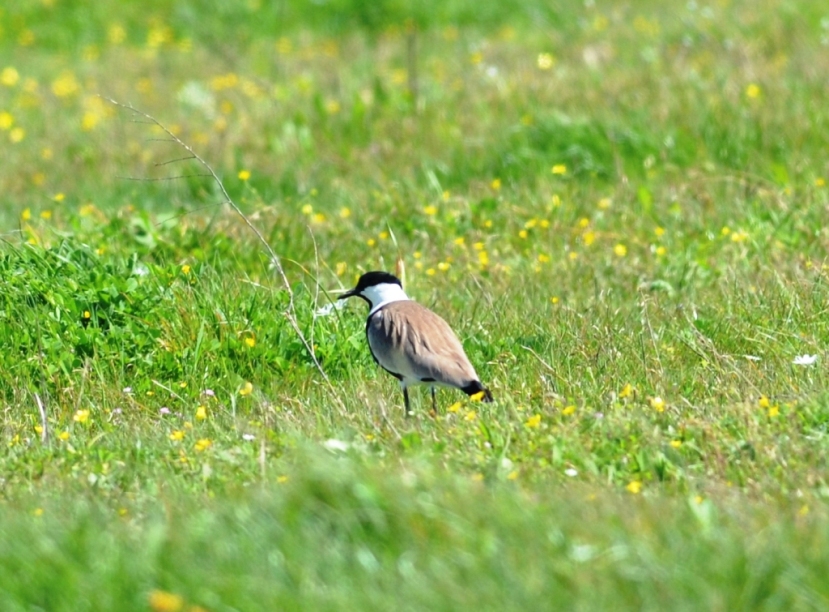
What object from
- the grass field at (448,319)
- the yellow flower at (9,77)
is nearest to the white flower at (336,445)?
the grass field at (448,319)

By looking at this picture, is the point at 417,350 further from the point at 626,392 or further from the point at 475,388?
the point at 626,392

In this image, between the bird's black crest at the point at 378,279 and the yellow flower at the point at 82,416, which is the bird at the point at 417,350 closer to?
the bird's black crest at the point at 378,279

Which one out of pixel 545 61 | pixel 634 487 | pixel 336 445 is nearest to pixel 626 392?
pixel 634 487

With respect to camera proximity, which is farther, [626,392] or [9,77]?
[9,77]

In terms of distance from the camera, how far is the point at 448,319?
614cm

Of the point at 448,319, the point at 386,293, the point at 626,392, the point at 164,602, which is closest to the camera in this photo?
the point at 164,602

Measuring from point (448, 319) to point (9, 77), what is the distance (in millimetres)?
8101

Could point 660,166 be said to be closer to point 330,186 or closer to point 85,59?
point 330,186

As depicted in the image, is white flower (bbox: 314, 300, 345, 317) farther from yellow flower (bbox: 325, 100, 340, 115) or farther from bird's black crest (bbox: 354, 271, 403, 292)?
yellow flower (bbox: 325, 100, 340, 115)

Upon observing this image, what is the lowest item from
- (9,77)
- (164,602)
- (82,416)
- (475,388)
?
(9,77)

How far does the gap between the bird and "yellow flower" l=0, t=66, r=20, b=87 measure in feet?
27.8

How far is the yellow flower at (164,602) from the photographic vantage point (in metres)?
3.09

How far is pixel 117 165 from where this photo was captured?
980 cm

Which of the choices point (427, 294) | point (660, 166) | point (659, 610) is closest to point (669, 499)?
point (659, 610)
